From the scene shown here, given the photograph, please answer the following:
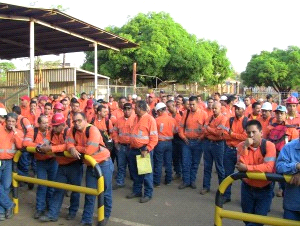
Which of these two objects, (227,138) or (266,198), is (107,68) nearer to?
(227,138)

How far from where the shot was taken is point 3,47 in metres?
21.1

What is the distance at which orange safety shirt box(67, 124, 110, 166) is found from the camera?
500 centimetres

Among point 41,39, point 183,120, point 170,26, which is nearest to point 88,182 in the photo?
point 183,120

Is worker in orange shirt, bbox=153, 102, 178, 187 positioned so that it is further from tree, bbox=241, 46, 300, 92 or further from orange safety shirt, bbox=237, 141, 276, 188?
tree, bbox=241, 46, 300, 92

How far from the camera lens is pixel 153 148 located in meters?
6.88

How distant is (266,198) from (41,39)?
1704 centimetres

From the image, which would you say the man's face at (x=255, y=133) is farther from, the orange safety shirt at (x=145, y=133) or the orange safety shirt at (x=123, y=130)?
the orange safety shirt at (x=123, y=130)

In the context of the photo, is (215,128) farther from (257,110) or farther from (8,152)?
(8,152)

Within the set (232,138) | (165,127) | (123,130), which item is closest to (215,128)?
(232,138)

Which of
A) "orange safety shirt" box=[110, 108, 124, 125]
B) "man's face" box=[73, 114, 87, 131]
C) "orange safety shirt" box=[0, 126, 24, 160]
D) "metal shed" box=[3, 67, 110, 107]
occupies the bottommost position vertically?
"orange safety shirt" box=[0, 126, 24, 160]

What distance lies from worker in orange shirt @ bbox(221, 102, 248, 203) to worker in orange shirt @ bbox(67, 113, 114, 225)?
2.47m

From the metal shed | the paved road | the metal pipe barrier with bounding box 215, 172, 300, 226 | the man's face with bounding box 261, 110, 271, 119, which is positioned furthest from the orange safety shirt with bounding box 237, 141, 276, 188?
the metal shed

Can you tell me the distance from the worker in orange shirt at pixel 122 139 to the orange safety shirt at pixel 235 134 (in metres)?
1.93

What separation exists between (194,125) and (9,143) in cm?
376
